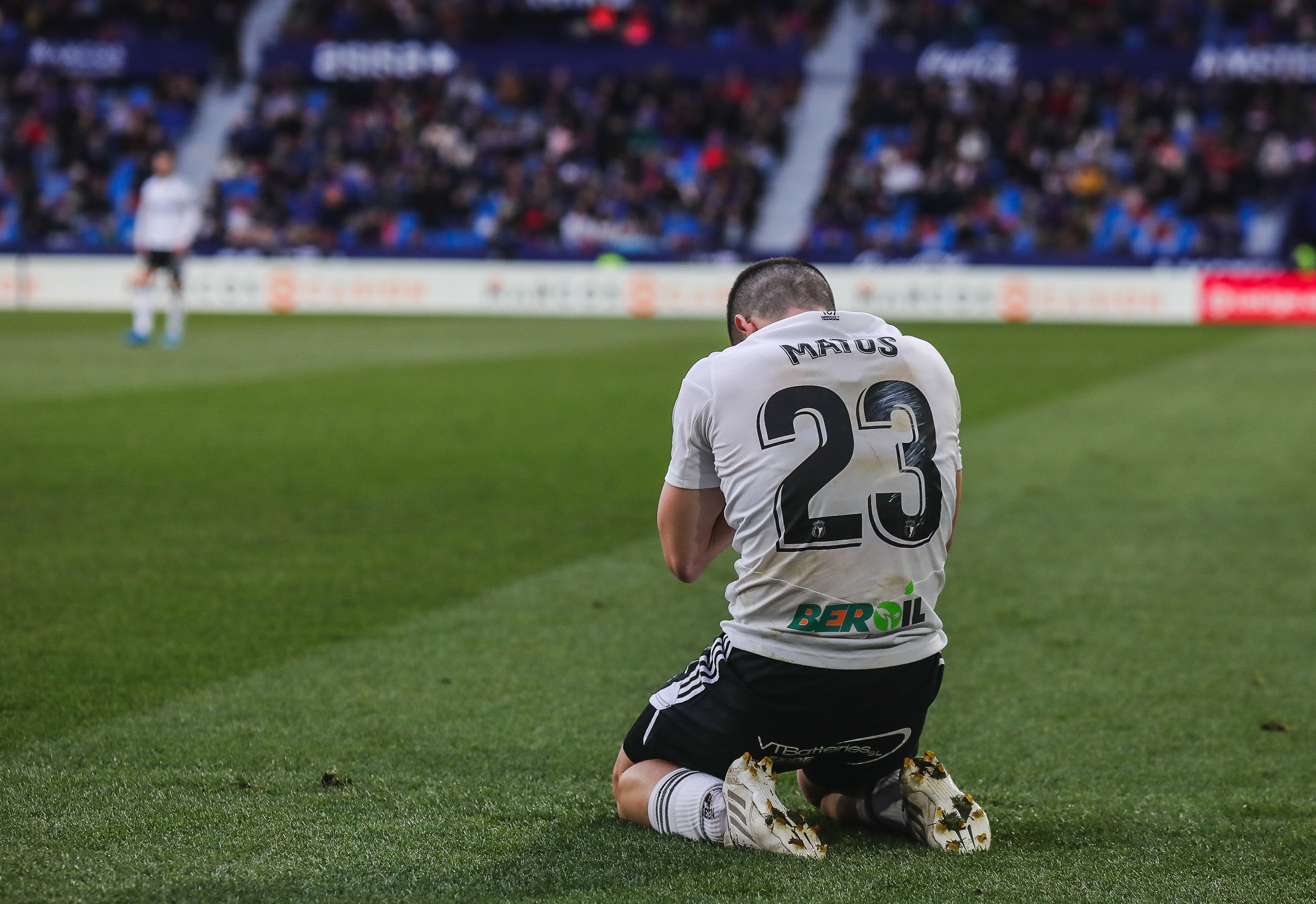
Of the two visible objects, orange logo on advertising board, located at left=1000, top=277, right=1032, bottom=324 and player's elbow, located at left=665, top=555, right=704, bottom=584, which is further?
orange logo on advertising board, located at left=1000, top=277, right=1032, bottom=324

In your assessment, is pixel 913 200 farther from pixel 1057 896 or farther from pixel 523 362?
pixel 1057 896

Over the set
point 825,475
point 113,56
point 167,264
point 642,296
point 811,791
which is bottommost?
point 642,296

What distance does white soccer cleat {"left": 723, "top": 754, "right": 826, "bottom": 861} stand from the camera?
3617mm

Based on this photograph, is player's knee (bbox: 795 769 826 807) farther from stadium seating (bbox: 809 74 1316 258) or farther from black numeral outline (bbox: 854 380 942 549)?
stadium seating (bbox: 809 74 1316 258)

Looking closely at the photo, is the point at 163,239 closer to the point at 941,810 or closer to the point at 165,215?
the point at 165,215

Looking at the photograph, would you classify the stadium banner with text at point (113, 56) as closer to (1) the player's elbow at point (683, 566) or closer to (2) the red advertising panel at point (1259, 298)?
(2) the red advertising panel at point (1259, 298)

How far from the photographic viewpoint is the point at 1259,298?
28812 millimetres

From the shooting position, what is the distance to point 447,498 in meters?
9.45

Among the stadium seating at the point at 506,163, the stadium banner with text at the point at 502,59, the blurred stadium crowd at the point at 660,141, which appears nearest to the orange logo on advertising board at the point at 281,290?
the blurred stadium crowd at the point at 660,141

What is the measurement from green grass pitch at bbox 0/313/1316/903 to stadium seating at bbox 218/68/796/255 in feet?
72.0

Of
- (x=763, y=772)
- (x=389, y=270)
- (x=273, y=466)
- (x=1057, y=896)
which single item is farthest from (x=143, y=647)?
(x=389, y=270)

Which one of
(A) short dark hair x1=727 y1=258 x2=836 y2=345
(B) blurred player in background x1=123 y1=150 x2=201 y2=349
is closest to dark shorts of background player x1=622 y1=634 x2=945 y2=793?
(A) short dark hair x1=727 y1=258 x2=836 y2=345

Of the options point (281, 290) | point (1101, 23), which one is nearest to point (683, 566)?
point (281, 290)

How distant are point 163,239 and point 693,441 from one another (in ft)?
63.4
